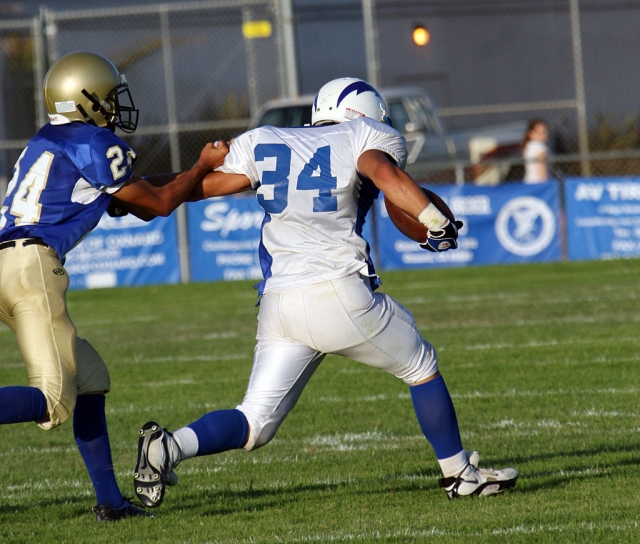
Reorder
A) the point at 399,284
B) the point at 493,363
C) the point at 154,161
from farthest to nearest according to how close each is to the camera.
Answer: the point at 154,161 < the point at 399,284 < the point at 493,363

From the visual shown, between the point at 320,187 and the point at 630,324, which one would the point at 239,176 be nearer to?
the point at 320,187

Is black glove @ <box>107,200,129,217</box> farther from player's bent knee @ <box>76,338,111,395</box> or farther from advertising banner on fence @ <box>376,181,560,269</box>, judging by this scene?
advertising banner on fence @ <box>376,181,560,269</box>

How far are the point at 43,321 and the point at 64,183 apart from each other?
507 mm

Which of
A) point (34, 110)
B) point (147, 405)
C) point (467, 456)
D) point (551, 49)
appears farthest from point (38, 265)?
point (551, 49)

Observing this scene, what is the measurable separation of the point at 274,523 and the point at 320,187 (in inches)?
48.4

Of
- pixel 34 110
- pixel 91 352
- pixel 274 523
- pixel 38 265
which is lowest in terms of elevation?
pixel 274 523

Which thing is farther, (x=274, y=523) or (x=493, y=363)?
(x=493, y=363)

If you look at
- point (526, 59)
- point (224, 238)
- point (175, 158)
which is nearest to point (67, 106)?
point (224, 238)

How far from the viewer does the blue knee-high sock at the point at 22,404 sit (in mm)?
3996

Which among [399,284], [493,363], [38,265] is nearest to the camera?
[38,265]

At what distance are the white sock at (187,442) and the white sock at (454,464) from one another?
3.16 feet

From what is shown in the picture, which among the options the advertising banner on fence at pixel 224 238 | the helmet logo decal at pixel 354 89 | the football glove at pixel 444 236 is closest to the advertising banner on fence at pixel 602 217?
the advertising banner on fence at pixel 224 238

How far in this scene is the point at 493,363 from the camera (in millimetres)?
7715

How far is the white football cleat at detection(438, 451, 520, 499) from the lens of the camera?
4320 millimetres
